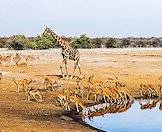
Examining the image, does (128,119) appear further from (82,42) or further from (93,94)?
(82,42)

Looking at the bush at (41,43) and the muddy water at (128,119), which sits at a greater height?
the bush at (41,43)

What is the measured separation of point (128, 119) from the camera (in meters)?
19.5

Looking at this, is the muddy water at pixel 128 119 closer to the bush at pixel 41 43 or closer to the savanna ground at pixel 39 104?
the savanna ground at pixel 39 104

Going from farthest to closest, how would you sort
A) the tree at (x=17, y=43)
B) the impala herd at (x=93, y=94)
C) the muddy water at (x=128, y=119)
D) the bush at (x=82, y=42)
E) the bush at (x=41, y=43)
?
the bush at (x=82, y=42), the bush at (x=41, y=43), the tree at (x=17, y=43), the impala herd at (x=93, y=94), the muddy water at (x=128, y=119)

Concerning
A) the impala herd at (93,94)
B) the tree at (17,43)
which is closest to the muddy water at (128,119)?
the impala herd at (93,94)

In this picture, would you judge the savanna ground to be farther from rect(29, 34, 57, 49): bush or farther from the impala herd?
rect(29, 34, 57, 49): bush

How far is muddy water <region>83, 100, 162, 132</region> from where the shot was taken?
17.5m

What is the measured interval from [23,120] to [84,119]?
2.40 meters

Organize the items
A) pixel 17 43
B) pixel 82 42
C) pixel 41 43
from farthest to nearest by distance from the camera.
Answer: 1. pixel 82 42
2. pixel 41 43
3. pixel 17 43

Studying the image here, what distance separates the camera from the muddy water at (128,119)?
17.5 metres

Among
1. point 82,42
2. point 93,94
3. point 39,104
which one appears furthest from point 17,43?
point 39,104

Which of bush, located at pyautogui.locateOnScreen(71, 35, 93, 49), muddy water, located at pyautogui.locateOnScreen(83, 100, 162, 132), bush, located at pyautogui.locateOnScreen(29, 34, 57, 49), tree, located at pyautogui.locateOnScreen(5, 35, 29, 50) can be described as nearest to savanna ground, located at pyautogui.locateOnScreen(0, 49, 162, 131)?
muddy water, located at pyautogui.locateOnScreen(83, 100, 162, 132)

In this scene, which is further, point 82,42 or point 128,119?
point 82,42

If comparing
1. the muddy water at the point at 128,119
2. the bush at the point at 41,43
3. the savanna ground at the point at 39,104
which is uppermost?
the bush at the point at 41,43
